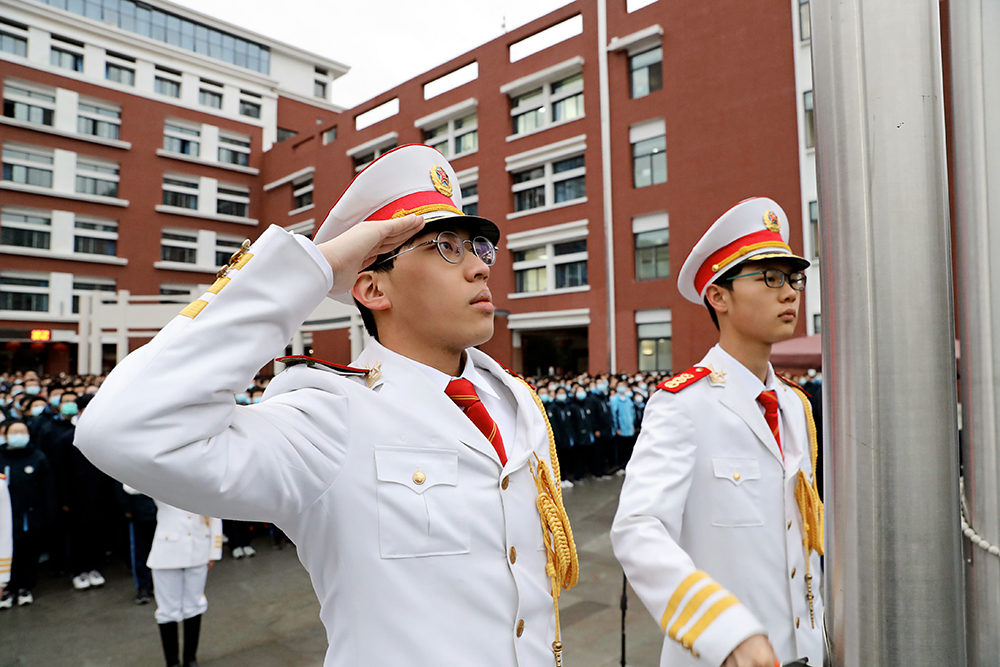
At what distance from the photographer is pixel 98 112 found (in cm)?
2852

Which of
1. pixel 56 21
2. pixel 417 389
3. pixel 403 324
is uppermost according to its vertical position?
pixel 56 21

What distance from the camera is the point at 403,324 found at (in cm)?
175

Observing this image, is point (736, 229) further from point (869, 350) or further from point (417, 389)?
point (869, 350)

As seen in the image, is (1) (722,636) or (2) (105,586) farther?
(2) (105,586)

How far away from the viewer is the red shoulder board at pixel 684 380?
234 cm

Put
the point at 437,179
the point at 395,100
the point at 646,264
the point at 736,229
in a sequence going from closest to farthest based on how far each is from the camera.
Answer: the point at 437,179 < the point at 736,229 < the point at 646,264 < the point at 395,100

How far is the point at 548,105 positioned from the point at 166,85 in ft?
69.0

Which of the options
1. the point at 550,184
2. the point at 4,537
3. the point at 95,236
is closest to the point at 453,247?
the point at 4,537

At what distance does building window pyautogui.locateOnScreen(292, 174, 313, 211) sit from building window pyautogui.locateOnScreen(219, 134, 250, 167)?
12.7ft

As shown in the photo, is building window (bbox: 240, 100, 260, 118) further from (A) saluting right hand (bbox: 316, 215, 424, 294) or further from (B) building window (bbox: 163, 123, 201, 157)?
(A) saluting right hand (bbox: 316, 215, 424, 294)

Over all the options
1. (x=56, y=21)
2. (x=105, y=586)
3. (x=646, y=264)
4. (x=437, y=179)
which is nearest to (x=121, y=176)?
(x=56, y=21)

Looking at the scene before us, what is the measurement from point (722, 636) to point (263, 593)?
5848 millimetres

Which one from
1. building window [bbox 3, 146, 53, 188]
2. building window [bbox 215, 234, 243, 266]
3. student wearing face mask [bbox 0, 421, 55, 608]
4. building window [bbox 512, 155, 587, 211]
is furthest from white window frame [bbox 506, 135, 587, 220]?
building window [bbox 3, 146, 53, 188]

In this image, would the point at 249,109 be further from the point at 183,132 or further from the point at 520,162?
the point at 520,162
